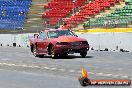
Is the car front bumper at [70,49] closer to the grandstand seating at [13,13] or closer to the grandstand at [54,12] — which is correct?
the grandstand at [54,12]

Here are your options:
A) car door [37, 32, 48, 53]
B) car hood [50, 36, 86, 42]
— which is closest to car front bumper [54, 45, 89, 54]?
car hood [50, 36, 86, 42]

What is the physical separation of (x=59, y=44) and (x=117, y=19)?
22.9 m

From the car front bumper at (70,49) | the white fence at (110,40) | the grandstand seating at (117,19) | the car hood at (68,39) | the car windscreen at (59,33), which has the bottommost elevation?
the white fence at (110,40)

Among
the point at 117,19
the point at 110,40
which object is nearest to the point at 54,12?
the point at 117,19

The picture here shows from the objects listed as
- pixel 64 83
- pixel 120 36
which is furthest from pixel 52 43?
pixel 64 83

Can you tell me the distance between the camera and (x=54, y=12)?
65.0 meters

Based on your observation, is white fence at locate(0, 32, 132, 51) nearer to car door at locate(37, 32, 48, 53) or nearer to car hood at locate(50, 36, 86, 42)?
car door at locate(37, 32, 48, 53)

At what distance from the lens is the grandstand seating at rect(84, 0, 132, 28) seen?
4544 cm

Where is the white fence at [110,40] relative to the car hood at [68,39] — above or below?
below

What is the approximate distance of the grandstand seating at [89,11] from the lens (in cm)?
5812

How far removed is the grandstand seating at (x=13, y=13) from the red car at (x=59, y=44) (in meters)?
35.1

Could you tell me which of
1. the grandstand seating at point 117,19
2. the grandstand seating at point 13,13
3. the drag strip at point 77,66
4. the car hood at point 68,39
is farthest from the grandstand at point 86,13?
the drag strip at point 77,66

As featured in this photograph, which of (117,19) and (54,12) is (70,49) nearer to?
(117,19)

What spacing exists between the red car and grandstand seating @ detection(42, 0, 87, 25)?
34.6 m
